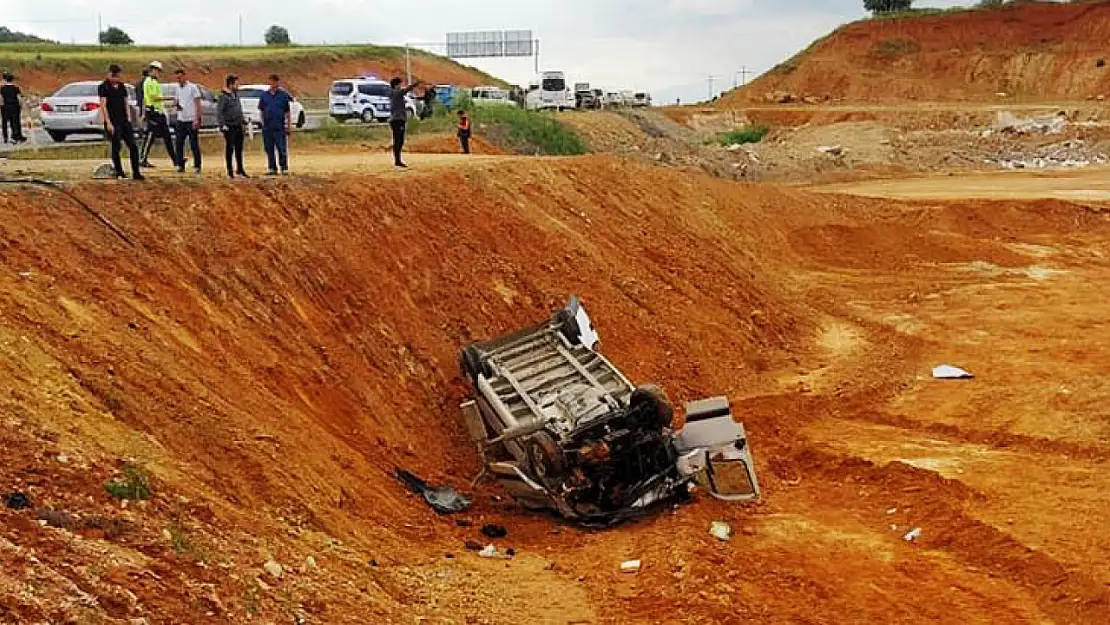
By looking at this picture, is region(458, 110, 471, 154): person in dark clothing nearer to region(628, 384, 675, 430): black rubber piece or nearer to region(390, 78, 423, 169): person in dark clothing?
region(390, 78, 423, 169): person in dark clothing

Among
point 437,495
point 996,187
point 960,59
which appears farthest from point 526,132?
point 960,59

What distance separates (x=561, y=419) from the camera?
1020 cm

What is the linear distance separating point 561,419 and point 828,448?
13.9 ft

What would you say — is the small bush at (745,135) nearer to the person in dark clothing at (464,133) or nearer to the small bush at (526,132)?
the small bush at (526,132)

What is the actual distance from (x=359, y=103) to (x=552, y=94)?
17.8m

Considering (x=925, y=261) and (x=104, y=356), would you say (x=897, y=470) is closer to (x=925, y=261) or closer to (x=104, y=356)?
(x=104, y=356)

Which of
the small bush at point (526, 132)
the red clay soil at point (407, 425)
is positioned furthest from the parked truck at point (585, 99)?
the red clay soil at point (407, 425)

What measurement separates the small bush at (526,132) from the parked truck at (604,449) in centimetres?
1933

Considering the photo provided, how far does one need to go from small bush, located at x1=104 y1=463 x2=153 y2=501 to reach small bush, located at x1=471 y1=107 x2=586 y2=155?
23.5 metres

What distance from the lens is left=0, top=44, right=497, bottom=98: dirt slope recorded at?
158ft

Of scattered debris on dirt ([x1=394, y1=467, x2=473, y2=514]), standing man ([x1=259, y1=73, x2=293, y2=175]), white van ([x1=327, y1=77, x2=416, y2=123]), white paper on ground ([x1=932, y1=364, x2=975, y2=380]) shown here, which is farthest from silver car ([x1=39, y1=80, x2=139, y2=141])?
white paper on ground ([x1=932, y1=364, x2=975, y2=380])

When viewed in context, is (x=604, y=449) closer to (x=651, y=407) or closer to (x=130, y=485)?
(x=651, y=407)

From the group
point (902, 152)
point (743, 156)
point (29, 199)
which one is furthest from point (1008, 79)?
point (29, 199)

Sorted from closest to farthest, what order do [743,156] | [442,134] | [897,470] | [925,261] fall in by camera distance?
[897,470] → [925,261] → [442,134] → [743,156]
